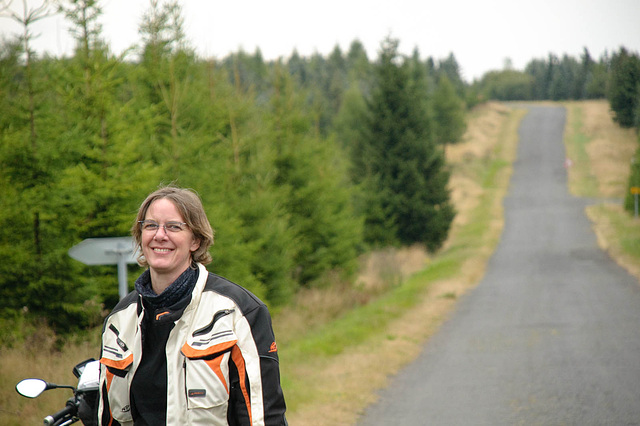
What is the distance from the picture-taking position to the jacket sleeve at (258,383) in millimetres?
2506

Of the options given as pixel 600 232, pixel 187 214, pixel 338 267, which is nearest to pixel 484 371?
pixel 187 214

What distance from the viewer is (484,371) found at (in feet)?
30.0

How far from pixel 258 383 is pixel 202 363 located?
0.24 metres

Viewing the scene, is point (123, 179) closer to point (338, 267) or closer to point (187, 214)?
point (187, 214)

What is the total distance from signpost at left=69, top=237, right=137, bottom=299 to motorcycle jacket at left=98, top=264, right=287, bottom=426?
288cm

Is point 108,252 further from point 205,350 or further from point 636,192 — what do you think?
point 636,192

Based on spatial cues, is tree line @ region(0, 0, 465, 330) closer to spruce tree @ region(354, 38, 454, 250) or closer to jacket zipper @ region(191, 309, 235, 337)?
jacket zipper @ region(191, 309, 235, 337)

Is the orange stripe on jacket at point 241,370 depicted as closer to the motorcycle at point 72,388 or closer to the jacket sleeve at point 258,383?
the jacket sleeve at point 258,383

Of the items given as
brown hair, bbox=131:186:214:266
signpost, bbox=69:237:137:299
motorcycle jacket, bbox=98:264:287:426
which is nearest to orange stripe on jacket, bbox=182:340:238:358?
motorcycle jacket, bbox=98:264:287:426

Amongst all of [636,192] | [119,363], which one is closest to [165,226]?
[119,363]

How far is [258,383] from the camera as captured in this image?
2518 mm

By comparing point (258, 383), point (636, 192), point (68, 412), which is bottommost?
point (636, 192)

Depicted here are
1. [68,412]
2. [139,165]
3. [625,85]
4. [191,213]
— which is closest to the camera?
[191,213]

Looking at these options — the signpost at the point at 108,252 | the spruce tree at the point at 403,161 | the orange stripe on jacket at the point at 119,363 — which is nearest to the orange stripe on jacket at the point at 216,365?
the orange stripe on jacket at the point at 119,363
